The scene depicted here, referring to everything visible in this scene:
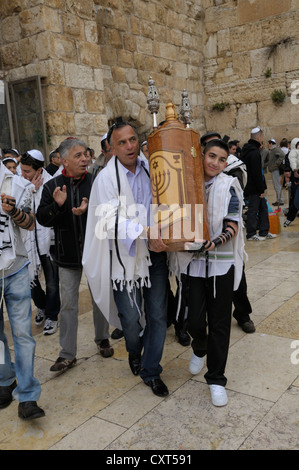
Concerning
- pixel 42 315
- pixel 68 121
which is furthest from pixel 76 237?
pixel 68 121

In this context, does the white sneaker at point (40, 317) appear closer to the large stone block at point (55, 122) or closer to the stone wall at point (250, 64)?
the large stone block at point (55, 122)

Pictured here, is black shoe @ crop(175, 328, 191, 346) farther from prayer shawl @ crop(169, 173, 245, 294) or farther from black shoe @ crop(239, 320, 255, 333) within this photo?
prayer shawl @ crop(169, 173, 245, 294)

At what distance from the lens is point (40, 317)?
4336 mm

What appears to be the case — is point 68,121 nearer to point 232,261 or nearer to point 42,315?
point 42,315

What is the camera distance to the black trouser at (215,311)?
104 inches

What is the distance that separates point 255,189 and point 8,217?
16.8 feet

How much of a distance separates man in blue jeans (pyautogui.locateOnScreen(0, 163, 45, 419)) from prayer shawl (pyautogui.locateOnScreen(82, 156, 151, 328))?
→ 1.33ft

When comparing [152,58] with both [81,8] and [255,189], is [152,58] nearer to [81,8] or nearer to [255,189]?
[81,8]

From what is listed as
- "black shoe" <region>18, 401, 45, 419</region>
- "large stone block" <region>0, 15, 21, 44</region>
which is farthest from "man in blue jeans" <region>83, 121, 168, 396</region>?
"large stone block" <region>0, 15, 21, 44</region>

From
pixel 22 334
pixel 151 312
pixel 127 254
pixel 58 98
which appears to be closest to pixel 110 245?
pixel 127 254

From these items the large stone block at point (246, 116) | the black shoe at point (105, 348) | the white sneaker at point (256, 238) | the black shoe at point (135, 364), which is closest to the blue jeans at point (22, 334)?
the black shoe at point (135, 364)

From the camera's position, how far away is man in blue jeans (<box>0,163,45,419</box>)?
8.53 ft

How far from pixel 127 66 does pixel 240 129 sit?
432 centimetres

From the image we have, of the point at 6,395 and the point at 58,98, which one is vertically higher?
the point at 58,98
